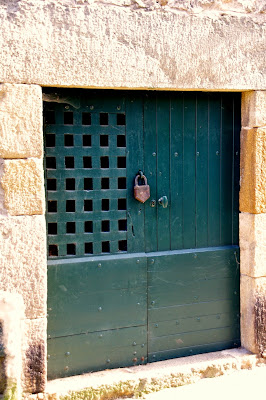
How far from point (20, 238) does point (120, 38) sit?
1.44 m

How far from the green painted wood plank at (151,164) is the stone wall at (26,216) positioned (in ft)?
2.62

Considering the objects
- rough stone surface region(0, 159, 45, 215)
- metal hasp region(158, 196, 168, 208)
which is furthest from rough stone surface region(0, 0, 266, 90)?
metal hasp region(158, 196, 168, 208)

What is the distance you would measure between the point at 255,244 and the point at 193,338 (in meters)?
0.85

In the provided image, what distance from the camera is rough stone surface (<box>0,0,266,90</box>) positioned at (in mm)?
2889

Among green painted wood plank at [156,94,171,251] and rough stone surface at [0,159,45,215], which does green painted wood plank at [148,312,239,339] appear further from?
rough stone surface at [0,159,45,215]

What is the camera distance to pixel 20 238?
2975mm

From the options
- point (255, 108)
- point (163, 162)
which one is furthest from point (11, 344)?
point (255, 108)

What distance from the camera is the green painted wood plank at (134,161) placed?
3359 mm

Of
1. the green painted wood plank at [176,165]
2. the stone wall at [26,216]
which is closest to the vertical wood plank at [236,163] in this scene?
the green painted wood plank at [176,165]

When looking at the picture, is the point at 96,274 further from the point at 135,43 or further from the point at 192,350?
the point at 135,43

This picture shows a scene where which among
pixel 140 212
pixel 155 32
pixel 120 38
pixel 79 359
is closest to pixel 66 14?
pixel 120 38

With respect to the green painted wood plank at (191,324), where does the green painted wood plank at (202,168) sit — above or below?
above

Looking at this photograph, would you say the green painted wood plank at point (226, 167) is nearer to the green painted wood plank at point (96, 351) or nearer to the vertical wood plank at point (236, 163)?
the vertical wood plank at point (236, 163)

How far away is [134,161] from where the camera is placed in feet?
11.1
